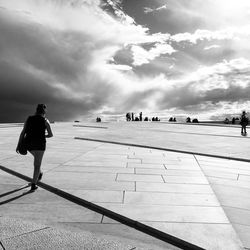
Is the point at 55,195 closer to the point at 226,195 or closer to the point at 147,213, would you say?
the point at 147,213

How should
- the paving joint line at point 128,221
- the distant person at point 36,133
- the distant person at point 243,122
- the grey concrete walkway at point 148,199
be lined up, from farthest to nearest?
the distant person at point 243,122 < the distant person at point 36,133 < the grey concrete walkway at point 148,199 < the paving joint line at point 128,221

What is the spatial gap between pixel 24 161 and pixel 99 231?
6.14 m

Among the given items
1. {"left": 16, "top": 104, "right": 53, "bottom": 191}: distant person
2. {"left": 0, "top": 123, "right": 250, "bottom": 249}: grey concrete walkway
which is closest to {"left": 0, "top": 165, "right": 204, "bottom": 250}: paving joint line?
{"left": 0, "top": 123, "right": 250, "bottom": 249}: grey concrete walkway

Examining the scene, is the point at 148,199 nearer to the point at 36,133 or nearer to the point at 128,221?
the point at 128,221

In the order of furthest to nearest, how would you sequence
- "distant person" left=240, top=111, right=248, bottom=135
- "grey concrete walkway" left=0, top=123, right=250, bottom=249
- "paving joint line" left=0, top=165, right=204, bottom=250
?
"distant person" left=240, top=111, right=248, bottom=135
"grey concrete walkway" left=0, top=123, right=250, bottom=249
"paving joint line" left=0, top=165, right=204, bottom=250

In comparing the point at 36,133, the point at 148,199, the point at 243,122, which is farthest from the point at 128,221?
the point at 243,122

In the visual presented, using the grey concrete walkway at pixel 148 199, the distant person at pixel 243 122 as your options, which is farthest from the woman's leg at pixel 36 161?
the distant person at pixel 243 122

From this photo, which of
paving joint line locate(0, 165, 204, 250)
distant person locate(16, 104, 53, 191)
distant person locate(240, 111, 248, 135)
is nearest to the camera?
paving joint line locate(0, 165, 204, 250)

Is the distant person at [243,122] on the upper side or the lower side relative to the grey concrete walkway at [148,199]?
upper

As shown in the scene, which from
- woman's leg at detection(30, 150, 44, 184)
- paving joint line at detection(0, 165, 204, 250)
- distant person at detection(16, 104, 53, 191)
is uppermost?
distant person at detection(16, 104, 53, 191)

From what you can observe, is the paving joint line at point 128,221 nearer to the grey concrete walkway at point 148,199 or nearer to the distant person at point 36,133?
the grey concrete walkway at point 148,199

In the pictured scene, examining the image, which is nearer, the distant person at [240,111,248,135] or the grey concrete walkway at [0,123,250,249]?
the grey concrete walkway at [0,123,250,249]

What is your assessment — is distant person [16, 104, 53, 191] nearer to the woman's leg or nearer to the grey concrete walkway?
the woman's leg

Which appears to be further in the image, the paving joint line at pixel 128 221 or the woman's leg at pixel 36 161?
the woman's leg at pixel 36 161
